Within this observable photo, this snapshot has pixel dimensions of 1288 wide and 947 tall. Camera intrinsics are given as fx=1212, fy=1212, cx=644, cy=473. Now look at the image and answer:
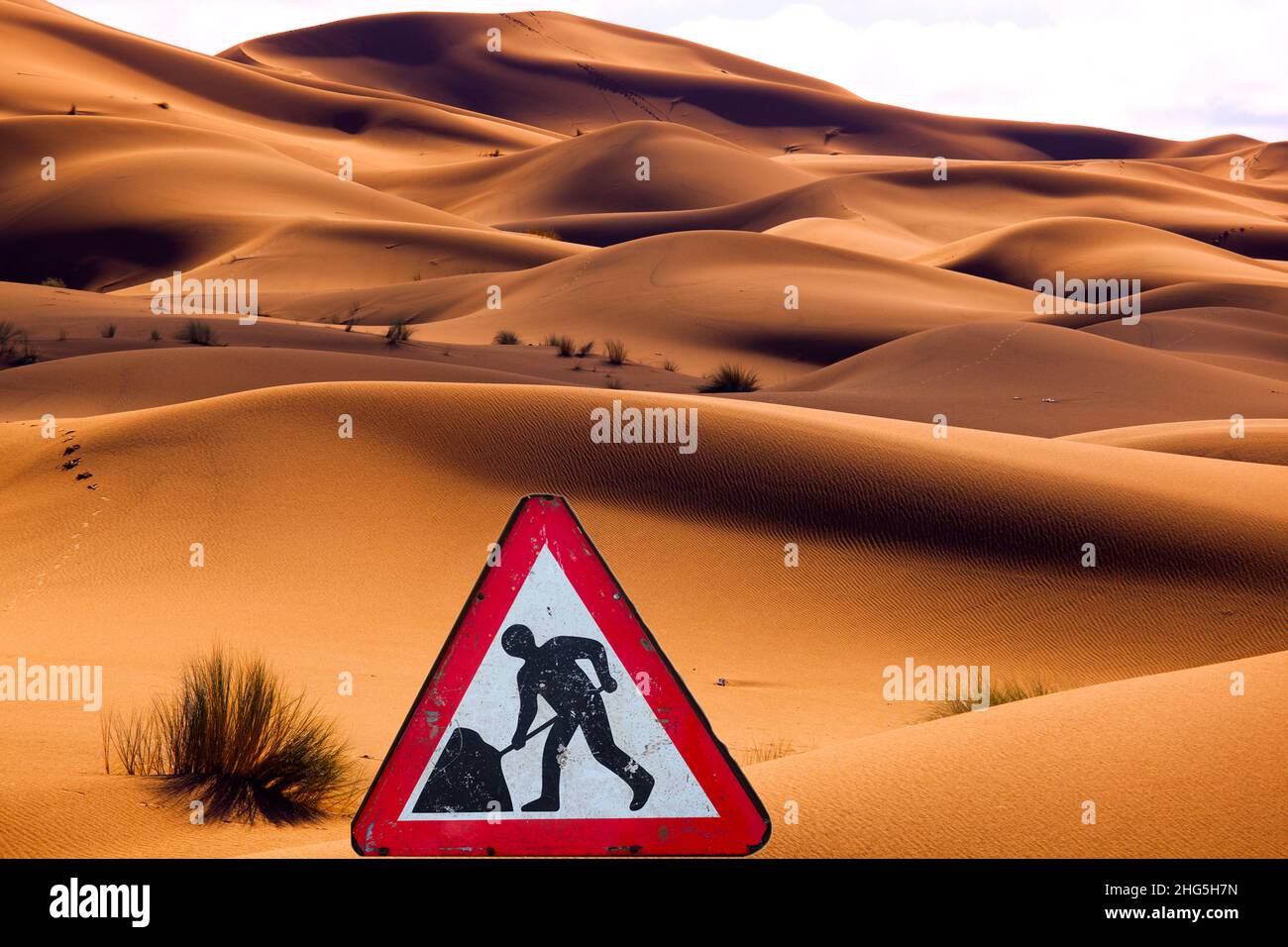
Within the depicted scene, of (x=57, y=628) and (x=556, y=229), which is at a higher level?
(x=556, y=229)

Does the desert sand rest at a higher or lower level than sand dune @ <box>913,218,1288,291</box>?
lower

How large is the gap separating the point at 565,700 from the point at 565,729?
0.07 m

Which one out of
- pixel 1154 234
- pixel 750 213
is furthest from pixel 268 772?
pixel 750 213

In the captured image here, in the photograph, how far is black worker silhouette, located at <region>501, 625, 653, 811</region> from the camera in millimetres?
2855

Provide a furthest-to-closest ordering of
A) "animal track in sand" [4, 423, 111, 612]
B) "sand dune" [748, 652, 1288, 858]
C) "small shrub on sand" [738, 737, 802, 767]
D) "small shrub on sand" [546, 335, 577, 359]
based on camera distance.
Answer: "small shrub on sand" [546, 335, 577, 359] < "animal track in sand" [4, 423, 111, 612] < "small shrub on sand" [738, 737, 802, 767] < "sand dune" [748, 652, 1288, 858]

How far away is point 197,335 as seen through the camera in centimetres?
2134

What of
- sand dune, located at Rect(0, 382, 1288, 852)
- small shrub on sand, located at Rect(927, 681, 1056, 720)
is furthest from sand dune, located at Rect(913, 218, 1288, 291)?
small shrub on sand, located at Rect(927, 681, 1056, 720)

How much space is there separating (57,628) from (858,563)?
6.18m

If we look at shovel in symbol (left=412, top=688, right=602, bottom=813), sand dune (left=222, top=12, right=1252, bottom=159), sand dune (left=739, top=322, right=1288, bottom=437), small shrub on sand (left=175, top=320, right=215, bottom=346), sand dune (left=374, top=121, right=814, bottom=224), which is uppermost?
sand dune (left=222, top=12, right=1252, bottom=159)

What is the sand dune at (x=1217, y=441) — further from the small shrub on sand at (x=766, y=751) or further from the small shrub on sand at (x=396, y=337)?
the small shrub on sand at (x=396, y=337)

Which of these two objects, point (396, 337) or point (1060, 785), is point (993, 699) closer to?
point (1060, 785)

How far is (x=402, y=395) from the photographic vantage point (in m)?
13.0

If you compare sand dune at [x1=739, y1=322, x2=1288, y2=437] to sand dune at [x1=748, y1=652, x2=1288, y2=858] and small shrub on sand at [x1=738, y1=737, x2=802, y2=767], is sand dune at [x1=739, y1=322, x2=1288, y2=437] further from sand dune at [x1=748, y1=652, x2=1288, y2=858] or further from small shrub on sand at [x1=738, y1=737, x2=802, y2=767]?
sand dune at [x1=748, y1=652, x2=1288, y2=858]

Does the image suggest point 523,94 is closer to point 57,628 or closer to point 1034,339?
point 1034,339
